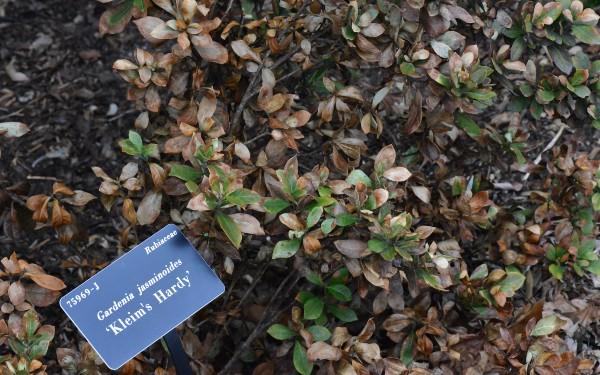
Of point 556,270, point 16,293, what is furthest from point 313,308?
point 556,270

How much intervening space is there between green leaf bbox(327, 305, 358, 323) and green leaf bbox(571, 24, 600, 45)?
106cm

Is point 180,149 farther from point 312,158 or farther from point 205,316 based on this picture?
point 312,158

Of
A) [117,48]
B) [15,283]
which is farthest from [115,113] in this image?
[15,283]

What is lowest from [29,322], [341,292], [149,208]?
[341,292]

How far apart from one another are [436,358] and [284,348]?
0.43m

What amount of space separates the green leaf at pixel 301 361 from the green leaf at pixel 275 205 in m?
0.39

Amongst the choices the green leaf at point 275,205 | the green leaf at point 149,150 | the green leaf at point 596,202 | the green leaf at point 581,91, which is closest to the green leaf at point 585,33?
the green leaf at point 581,91

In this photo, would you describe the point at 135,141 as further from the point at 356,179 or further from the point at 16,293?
the point at 356,179

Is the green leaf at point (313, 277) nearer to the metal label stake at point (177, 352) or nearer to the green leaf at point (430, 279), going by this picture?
the green leaf at point (430, 279)

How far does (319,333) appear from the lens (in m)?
1.96

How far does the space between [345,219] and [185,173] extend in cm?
42

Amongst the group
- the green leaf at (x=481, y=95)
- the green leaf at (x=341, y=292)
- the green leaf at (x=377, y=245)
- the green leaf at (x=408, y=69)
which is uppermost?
the green leaf at (x=408, y=69)

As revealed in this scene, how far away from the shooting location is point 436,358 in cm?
Result: 205

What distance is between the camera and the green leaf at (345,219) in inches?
69.9
